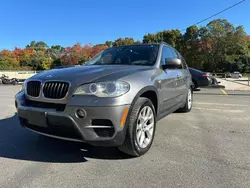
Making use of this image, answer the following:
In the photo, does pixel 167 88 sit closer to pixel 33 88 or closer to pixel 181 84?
pixel 181 84

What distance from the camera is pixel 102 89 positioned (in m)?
3.21

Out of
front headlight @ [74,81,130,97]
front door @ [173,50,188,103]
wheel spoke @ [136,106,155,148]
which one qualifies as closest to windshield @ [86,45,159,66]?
front door @ [173,50,188,103]

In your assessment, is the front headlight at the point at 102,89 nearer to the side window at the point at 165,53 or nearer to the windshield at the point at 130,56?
the windshield at the point at 130,56

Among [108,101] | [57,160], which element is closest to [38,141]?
[57,160]

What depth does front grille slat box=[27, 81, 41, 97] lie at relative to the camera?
11.7 ft

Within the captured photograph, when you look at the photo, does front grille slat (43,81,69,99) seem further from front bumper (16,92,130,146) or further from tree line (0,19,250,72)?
tree line (0,19,250,72)

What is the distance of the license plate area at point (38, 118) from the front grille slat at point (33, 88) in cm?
28

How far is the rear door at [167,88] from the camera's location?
4.33 m

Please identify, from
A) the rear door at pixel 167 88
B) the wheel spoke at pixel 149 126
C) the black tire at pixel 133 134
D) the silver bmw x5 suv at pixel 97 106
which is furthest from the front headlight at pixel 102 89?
the rear door at pixel 167 88

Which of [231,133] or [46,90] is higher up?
[46,90]

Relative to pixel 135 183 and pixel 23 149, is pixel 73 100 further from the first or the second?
pixel 23 149

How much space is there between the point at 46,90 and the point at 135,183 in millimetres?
1617

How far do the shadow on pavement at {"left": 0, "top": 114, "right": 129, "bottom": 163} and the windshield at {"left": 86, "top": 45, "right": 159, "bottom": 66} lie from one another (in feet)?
5.00

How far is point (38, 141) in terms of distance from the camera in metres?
4.36
